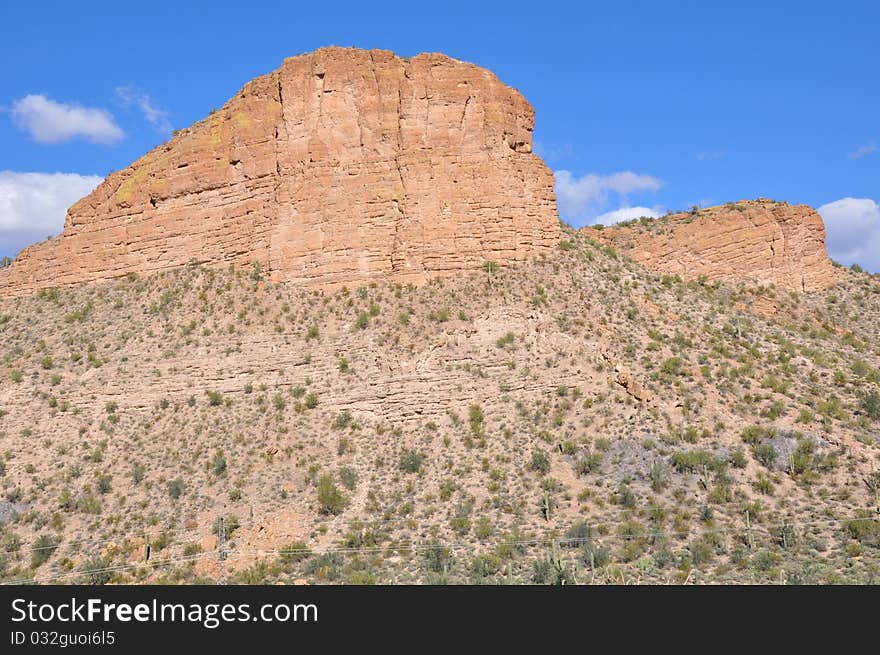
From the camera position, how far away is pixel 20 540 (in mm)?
23469

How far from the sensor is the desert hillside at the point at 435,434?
21.1 metres

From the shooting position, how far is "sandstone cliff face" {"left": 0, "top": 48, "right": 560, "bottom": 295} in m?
29.8

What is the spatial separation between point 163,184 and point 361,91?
26.5 ft

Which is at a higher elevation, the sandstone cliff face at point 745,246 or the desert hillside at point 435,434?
the sandstone cliff face at point 745,246

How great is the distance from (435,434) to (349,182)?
9824 millimetres

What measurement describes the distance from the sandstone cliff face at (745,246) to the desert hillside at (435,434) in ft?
24.2

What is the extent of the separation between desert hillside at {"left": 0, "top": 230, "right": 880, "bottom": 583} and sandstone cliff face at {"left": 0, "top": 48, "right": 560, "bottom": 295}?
1038 millimetres

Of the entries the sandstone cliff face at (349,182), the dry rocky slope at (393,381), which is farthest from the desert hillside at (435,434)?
the sandstone cliff face at (349,182)

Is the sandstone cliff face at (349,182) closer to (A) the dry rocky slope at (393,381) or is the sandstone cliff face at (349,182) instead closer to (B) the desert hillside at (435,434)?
(A) the dry rocky slope at (393,381)

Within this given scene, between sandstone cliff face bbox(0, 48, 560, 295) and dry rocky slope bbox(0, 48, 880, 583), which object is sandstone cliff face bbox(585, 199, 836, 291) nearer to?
dry rocky slope bbox(0, 48, 880, 583)

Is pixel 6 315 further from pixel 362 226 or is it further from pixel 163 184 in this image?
pixel 362 226

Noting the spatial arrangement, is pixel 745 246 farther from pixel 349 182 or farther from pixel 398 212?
pixel 349 182

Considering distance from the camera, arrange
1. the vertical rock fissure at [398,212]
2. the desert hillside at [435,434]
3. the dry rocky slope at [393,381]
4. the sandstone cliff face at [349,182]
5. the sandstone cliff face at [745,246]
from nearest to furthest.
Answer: the desert hillside at [435,434] < the dry rocky slope at [393,381] < the vertical rock fissure at [398,212] < the sandstone cliff face at [349,182] < the sandstone cliff face at [745,246]

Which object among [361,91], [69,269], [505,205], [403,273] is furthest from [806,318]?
[69,269]
